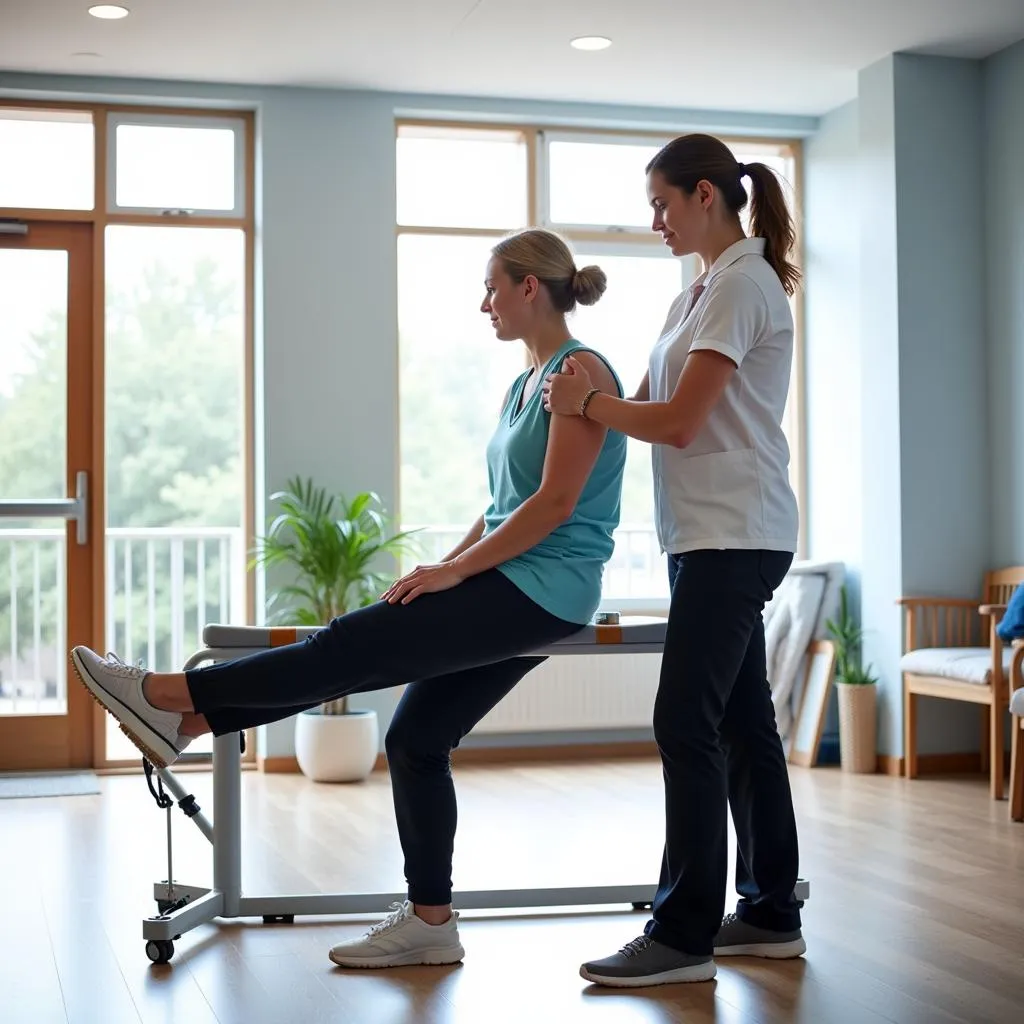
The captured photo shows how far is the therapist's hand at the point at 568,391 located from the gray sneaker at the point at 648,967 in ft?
3.08

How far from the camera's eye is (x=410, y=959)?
106 inches

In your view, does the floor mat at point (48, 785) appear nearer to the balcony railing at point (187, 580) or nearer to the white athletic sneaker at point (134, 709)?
the balcony railing at point (187, 580)

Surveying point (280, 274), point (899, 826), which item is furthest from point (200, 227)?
point (899, 826)

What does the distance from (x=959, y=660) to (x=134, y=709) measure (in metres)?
3.41

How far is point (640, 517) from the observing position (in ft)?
21.4

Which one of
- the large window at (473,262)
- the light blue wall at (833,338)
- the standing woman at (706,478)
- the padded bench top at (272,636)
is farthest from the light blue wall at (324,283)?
the standing woman at (706,478)

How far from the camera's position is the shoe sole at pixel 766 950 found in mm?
2732

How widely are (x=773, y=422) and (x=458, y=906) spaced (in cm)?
126

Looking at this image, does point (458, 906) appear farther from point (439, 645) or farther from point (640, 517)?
point (640, 517)

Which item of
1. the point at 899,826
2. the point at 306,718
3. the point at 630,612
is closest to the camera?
the point at 899,826

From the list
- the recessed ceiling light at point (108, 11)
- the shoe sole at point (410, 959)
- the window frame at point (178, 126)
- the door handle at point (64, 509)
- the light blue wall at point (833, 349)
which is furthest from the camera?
the light blue wall at point (833, 349)

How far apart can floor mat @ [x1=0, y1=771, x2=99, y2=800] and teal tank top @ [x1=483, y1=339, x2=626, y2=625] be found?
3017 mm

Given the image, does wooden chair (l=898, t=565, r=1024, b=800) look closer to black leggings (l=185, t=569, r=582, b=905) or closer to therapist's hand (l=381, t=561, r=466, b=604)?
black leggings (l=185, t=569, r=582, b=905)

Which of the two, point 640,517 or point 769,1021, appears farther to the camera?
point 640,517
